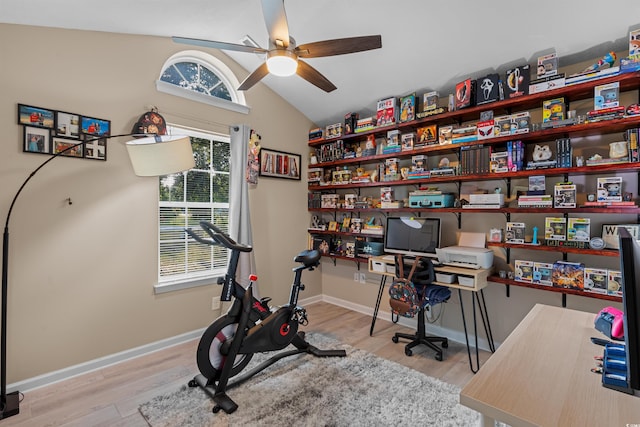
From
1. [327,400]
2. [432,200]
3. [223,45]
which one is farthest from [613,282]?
[223,45]

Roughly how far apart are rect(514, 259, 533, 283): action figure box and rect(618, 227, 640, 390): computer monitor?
2.10 metres

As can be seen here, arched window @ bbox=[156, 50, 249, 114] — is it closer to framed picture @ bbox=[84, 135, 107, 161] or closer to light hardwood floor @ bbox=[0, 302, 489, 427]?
framed picture @ bbox=[84, 135, 107, 161]

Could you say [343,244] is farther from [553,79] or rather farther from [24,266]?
[24,266]

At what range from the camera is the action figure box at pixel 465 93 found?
275 cm

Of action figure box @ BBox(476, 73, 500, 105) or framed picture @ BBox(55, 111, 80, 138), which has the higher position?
action figure box @ BBox(476, 73, 500, 105)

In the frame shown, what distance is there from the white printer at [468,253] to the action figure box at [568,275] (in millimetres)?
474

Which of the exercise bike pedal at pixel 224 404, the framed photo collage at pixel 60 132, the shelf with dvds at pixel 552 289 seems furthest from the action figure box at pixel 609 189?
the framed photo collage at pixel 60 132

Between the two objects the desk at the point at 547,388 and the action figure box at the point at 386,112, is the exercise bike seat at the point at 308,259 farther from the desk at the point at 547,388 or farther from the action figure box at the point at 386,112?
the action figure box at the point at 386,112

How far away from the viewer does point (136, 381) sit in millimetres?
2363

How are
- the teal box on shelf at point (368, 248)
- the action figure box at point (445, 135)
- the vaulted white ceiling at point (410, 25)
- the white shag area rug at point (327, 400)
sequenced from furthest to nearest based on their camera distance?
the teal box on shelf at point (368, 248) < the action figure box at point (445, 135) < the vaulted white ceiling at point (410, 25) < the white shag area rug at point (327, 400)

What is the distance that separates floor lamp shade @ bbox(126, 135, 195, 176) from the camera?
2432mm

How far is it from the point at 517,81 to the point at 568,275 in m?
1.59

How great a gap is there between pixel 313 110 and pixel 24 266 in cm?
324

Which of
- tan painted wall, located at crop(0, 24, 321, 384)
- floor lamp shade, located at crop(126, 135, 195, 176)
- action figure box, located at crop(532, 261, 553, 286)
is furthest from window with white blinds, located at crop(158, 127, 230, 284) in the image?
action figure box, located at crop(532, 261, 553, 286)
